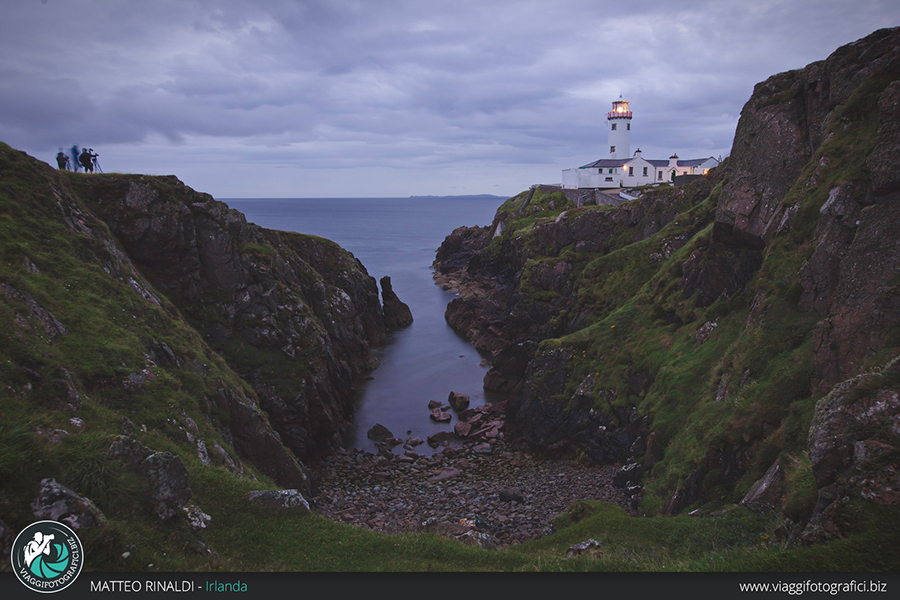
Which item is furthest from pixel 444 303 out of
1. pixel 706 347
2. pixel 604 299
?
pixel 706 347

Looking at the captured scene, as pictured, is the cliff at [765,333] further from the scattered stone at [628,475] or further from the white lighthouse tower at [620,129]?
the white lighthouse tower at [620,129]

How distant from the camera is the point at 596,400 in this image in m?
37.2

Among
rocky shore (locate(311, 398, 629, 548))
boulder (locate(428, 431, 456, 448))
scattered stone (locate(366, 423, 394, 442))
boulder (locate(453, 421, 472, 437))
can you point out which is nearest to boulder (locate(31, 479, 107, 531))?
rocky shore (locate(311, 398, 629, 548))

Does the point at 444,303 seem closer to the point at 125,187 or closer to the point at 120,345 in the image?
the point at 125,187

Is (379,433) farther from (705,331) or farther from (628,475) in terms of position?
(705,331)

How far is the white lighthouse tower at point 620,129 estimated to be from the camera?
11312cm

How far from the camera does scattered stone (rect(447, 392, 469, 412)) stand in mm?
53844

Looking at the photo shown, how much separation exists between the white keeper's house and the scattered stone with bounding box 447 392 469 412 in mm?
68595

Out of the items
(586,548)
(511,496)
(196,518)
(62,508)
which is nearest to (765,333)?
(586,548)

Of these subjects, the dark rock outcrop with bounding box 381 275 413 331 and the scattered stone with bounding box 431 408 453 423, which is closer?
the scattered stone with bounding box 431 408 453 423

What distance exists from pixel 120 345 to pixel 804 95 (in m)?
42.3

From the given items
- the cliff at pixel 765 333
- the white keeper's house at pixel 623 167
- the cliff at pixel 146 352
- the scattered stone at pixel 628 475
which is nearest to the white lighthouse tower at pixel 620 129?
the white keeper's house at pixel 623 167

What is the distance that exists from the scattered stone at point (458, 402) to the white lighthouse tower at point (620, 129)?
273 ft

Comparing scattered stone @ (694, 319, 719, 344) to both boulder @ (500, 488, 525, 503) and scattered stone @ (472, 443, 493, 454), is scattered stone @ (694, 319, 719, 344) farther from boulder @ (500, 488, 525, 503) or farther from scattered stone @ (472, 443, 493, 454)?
scattered stone @ (472, 443, 493, 454)
